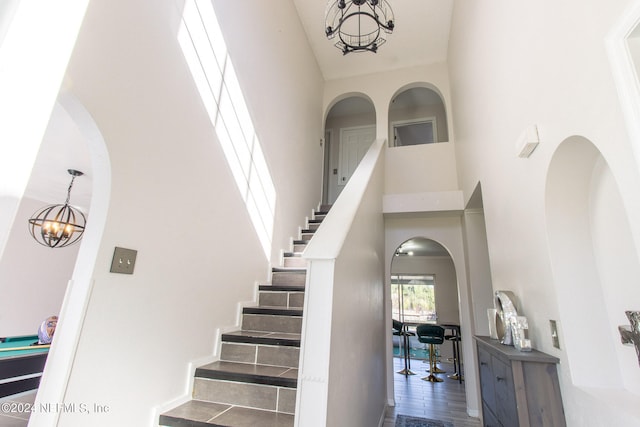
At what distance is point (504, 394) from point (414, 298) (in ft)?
25.0

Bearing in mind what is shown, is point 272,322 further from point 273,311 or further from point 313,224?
point 313,224

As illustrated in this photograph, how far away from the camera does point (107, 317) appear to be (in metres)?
1.48

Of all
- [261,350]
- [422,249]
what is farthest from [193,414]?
[422,249]

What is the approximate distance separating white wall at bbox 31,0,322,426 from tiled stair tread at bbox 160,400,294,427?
0.11 m

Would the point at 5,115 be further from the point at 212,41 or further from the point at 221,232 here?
the point at 212,41

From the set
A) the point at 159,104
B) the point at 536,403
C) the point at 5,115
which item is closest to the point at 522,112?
the point at 536,403

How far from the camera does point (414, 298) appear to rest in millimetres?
8992

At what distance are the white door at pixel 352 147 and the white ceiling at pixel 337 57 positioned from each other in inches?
51.5

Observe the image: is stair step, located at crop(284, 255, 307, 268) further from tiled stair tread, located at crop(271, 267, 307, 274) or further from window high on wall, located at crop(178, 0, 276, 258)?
window high on wall, located at crop(178, 0, 276, 258)

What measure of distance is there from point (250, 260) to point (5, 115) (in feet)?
7.26

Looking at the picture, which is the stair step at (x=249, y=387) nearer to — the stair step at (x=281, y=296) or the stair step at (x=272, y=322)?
the stair step at (x=272, y=322)

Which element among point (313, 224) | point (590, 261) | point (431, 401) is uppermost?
point (313, 224)

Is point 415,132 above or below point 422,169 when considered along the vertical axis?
above

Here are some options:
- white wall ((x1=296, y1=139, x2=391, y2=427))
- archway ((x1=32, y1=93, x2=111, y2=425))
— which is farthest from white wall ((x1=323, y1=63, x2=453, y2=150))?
archway ((x1=32, y1=93, x2=111, y2=425))
